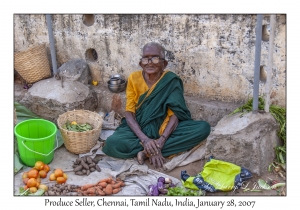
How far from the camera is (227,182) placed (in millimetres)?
4473

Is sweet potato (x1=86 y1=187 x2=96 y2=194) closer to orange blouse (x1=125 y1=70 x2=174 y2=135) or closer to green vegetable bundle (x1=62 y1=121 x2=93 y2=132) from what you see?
green vegetable bundle (x1=62 y1=121 x2=93 y2=132)

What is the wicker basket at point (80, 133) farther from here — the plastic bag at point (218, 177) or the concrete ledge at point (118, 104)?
the plastic bag at point (218, 177)

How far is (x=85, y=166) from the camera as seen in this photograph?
16.3ft

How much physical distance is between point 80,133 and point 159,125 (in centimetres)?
100

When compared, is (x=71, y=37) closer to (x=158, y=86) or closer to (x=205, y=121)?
(x=158, y=86)

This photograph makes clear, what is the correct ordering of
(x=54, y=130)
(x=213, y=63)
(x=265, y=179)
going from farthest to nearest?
(x=213, y=63) → (x=54, y=130) → (x=265, y=179)

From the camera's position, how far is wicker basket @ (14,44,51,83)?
626 centimetres

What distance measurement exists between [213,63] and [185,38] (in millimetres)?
501

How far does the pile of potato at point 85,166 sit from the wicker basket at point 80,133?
241 millimetres

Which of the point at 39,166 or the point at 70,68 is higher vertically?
the point at 70,68

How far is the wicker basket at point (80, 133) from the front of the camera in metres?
5.23

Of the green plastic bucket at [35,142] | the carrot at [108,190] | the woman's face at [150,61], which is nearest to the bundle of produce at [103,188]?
the carrot at [108,190]
